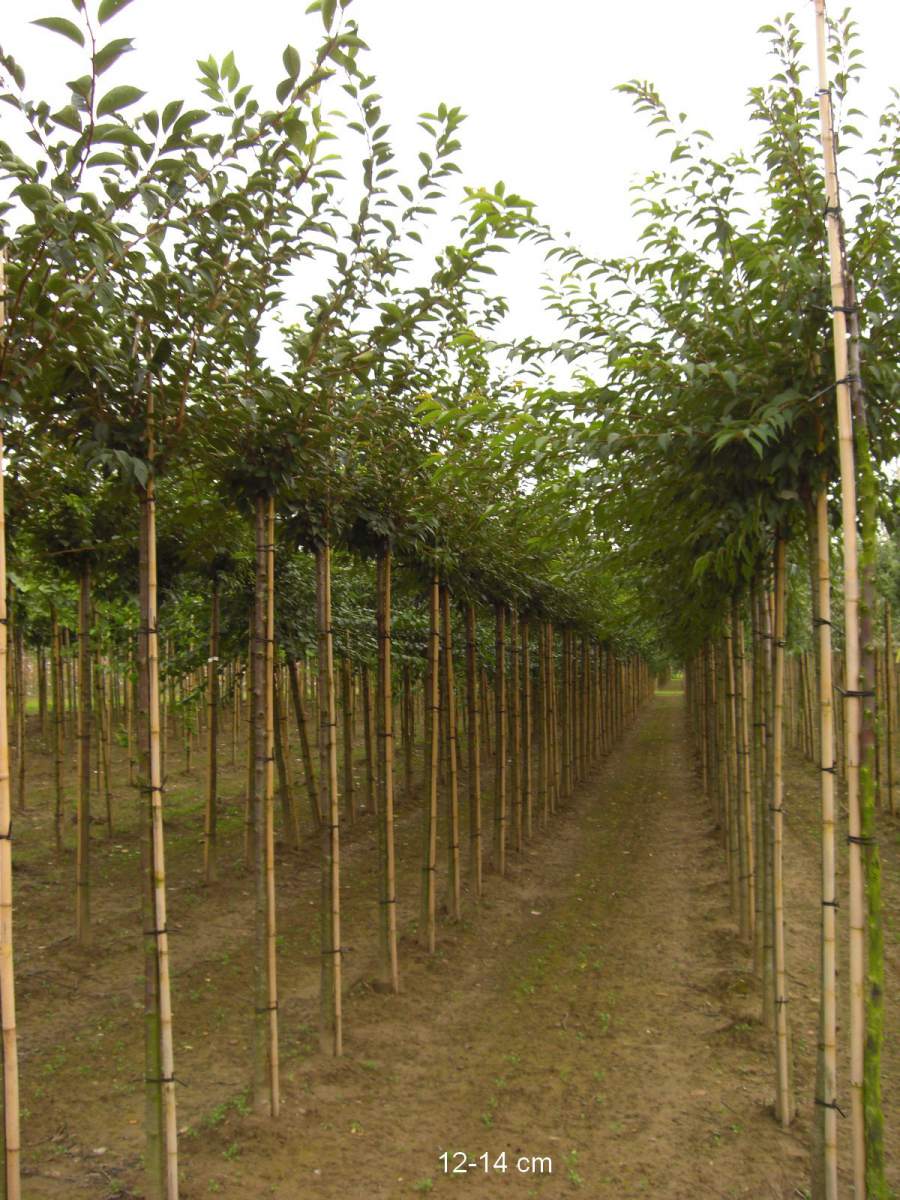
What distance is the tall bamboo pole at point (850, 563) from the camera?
2.95 m

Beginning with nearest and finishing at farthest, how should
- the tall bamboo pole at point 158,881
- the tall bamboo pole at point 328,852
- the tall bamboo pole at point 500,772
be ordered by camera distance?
the tall bamboo pole at point 158,881 < the tall bamboo pole at point 328,852 < the tall bamboo pole at point 500,772

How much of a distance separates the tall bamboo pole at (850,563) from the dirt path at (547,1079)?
3.37ft

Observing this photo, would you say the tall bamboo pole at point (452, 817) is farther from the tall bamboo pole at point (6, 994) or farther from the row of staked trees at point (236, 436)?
the tall bamboo pole at point (6, 994)

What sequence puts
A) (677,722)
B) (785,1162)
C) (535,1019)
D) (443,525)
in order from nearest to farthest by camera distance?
(785,1162) → (535,1019) → (443,525) → (677,722)

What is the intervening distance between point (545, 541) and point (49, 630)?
9480 millimetres

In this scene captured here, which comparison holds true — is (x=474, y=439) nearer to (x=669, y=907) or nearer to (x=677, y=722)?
(x=669, y=907)

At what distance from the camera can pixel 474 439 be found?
495 cm

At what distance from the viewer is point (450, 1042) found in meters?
5.30

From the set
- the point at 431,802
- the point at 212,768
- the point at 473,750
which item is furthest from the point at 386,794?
the point at 212,768

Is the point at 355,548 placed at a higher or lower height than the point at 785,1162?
higher

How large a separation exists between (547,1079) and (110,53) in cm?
482

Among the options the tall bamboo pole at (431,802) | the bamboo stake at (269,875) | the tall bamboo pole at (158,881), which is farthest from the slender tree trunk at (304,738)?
the tall bamboo pole at (158,881)

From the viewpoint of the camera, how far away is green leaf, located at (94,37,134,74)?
2.11m

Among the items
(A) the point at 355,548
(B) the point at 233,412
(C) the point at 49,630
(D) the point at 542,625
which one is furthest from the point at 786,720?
(B) the point at 233,412
